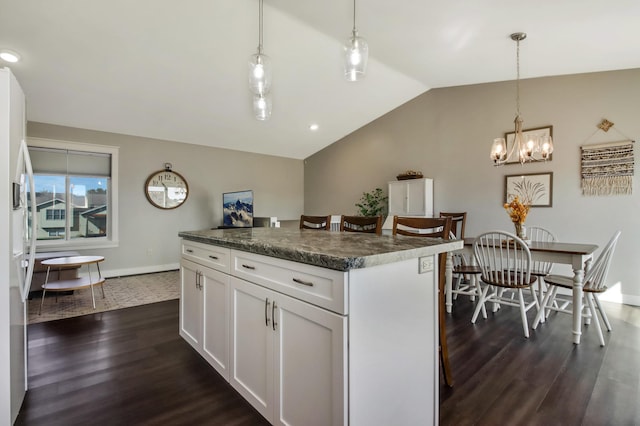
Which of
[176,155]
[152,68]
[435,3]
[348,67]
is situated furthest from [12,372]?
[176,155]

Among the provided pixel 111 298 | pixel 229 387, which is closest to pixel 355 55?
pixel 229 387

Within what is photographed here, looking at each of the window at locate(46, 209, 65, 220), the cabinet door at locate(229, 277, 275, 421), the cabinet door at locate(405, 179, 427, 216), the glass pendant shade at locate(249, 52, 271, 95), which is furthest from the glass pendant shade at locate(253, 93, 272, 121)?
the window at locate(46, 209, 65, 220)

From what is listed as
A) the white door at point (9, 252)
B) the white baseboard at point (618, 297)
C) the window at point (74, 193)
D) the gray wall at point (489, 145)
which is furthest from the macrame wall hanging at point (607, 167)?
the window at point (74, 193)

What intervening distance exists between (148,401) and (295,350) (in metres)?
1.15

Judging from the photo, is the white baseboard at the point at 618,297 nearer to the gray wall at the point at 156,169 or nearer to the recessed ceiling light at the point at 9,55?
the gray wall at the point at 156,169

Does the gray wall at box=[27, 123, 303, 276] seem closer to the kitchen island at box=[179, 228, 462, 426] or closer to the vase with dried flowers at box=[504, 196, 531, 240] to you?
the kitchen island at box=[179, 228, 462, 426]

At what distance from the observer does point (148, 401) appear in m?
1.83

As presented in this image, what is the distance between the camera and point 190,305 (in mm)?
2443

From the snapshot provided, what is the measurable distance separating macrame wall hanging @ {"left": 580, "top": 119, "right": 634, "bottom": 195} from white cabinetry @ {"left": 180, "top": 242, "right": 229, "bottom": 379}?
14.8 ft

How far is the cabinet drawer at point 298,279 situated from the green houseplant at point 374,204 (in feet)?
15.3

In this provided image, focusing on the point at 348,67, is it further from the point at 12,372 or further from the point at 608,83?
the point at 608,83

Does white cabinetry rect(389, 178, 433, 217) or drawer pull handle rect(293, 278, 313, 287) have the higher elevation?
white cabinetry rect(389, 178, 433, 217)

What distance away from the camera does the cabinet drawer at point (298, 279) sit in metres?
1.14

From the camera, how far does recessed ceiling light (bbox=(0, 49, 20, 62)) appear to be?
3.17 meters
